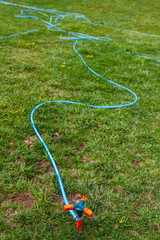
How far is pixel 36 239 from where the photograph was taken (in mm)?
1350

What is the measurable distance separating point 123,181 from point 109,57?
3.10 metres

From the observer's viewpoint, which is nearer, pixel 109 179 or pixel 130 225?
pixel 130 225

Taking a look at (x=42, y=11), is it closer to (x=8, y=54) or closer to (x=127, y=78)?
(x=8, y=54)

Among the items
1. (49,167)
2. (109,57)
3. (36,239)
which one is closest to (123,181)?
(49,167)

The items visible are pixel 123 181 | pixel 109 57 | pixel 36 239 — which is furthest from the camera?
pixel 109 57

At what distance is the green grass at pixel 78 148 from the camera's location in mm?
1472

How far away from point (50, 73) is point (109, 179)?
2152 millimetres

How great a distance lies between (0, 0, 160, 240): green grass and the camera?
1.47 meters

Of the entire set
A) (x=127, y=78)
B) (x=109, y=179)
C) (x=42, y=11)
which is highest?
(x=42, y=11)

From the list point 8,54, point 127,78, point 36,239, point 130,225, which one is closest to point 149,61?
point 127,78

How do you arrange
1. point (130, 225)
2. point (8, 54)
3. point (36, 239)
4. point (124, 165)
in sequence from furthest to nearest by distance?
point (8, 54) < point (124, 165) < point (130, 225) < point (36, 239)

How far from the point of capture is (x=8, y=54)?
383 centimetres

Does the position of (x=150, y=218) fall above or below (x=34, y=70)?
below

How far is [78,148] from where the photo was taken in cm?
207
